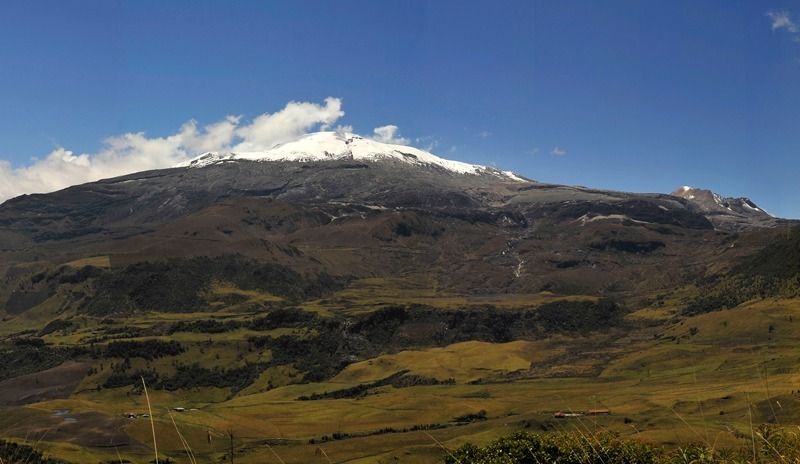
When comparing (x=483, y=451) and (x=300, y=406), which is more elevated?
(x=483, y=451)

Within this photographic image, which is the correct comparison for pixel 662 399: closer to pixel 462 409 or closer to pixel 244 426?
pixel 462 409

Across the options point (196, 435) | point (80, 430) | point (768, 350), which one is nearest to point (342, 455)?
point (196, 435)

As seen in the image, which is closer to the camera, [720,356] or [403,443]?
[403,443]

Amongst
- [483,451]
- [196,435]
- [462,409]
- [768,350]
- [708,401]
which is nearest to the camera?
[483,451]

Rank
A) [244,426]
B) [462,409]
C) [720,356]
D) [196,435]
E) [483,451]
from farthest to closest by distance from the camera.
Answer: [720,356]
[462,409]
[244,426]
[196,435]
[483,451]

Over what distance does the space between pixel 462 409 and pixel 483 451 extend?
Result: 112 metres

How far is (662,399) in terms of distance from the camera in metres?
147

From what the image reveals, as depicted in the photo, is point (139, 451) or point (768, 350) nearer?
point (139, 451)

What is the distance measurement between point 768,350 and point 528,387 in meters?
61.2

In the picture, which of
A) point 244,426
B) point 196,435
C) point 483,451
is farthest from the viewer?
point 244,426

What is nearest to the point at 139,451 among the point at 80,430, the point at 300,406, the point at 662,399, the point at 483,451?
the point at 80,430

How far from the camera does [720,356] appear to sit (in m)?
198

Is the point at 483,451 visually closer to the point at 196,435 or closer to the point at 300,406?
the point at 196,435

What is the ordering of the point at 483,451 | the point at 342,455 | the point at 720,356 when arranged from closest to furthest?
1. the point at 483,451
2. the point at 342,455
3. the point at 720,356
